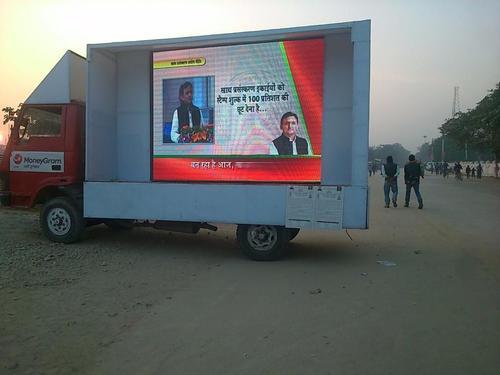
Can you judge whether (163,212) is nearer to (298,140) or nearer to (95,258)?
(95,258)

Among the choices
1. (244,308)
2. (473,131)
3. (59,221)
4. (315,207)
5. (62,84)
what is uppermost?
(473,131)

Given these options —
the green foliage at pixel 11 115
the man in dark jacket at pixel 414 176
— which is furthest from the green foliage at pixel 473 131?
the green foliage at pixel 11 115

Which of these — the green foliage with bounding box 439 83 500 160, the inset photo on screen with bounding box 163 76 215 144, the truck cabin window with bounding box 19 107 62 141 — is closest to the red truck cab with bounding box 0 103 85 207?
the truck cabin window with bounding box 19 107 62 141

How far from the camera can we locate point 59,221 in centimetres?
809

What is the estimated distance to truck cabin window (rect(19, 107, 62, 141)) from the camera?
8.17 meters

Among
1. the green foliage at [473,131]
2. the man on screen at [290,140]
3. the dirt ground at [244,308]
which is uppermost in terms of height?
the green foliage at [473,131]

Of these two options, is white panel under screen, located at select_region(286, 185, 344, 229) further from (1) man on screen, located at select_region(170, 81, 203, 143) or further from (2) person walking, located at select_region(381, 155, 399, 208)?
(2) person walking, located at select_region(381, 155, 399, 208)

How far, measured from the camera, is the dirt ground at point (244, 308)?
12.0 ft

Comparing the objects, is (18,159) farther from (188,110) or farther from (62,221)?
(188,110)

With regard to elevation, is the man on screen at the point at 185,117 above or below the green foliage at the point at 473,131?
below

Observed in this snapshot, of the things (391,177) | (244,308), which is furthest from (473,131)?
(244,308)

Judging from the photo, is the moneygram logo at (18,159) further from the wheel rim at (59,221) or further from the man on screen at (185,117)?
the man on screen at (185,117)

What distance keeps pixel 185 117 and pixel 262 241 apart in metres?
2.60

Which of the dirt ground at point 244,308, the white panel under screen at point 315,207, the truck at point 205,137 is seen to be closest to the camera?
the dirt ground at point 244,308
